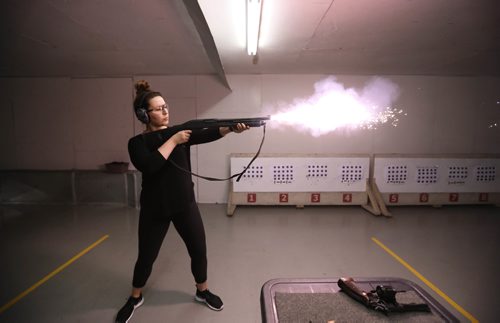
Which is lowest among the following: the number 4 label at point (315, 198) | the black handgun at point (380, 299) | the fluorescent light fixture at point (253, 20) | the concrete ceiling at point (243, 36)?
the number 4 label at point (315, 198)

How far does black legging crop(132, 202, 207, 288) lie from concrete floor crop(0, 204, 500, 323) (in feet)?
1.30

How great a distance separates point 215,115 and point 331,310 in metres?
3.93

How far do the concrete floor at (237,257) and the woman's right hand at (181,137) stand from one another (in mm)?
1343

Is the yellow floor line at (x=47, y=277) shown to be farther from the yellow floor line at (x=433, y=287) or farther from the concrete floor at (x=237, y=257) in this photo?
the yellow floor line at (x=433, y=287)

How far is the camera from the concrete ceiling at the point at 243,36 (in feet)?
6.54

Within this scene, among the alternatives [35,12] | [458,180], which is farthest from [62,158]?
[458,180]

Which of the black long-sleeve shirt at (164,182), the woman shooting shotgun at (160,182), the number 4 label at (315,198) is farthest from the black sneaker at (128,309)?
the number 4 label at (315,198)

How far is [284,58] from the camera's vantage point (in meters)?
3.40

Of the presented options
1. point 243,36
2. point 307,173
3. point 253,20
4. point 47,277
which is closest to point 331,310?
point 253,20

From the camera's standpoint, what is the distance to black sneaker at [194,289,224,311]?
197cm

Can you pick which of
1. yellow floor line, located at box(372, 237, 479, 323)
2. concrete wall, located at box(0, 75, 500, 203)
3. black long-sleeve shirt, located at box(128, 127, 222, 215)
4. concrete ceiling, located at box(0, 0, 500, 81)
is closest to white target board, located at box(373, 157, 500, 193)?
concrete wall, located at box(0, 75, 500, 203)

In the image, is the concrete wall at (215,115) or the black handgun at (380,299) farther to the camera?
the concrete wall at (215,115)

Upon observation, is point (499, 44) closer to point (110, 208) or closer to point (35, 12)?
point (35, 12)

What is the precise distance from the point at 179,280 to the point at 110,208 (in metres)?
2.74
